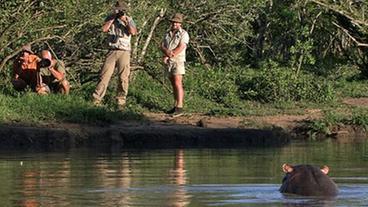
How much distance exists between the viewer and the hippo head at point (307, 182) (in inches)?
432

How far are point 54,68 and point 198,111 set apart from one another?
97.0 inches

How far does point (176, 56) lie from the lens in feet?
64.5

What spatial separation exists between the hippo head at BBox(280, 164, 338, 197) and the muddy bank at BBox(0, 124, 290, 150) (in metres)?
6.24

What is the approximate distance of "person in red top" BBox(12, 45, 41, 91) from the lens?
64.4 feet

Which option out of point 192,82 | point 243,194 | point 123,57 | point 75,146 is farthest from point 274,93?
point 243,194

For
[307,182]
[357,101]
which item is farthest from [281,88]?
[307,182]

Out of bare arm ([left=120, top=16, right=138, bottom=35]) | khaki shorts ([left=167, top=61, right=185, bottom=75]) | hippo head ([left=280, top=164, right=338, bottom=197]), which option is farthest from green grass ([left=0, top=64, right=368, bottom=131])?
hippo head ([left=280, top=164, right=338, bottom=197])

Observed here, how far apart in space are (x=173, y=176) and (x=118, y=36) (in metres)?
6.83

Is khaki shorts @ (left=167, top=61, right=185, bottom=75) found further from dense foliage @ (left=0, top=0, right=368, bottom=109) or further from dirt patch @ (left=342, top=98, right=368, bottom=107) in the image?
dirt patch @ (left=342, top=98, right=368, bottom=107)

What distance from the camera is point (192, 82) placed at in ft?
72.5

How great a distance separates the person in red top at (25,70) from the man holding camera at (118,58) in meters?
1.02

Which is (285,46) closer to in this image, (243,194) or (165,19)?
(165,19)

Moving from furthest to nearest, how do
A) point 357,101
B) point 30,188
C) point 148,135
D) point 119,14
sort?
point 357,101 < point 119,14 < point 148,135 < point 30,188

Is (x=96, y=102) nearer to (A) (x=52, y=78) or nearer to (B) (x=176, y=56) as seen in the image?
(A) (x=52, y=78)
